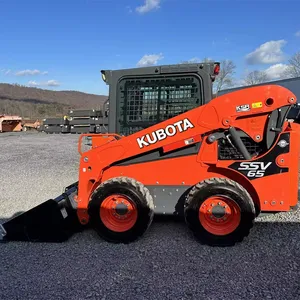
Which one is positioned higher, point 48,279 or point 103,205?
point 103,205

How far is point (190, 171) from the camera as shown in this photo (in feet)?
12.9

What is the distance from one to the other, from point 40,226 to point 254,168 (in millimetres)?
2662

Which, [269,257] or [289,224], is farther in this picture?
[289,224]

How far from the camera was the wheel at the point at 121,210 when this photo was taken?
3834 mm

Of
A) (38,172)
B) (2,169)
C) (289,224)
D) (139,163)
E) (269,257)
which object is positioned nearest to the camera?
(269,257)

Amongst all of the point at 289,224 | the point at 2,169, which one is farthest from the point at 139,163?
the point at 2,169

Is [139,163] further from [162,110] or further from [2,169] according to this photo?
[2,169]

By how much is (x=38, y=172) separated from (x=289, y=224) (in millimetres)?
6504

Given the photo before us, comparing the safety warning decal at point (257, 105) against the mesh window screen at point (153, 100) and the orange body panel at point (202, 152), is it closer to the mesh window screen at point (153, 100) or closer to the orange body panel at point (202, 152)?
the orange body panel at point (202, 152)

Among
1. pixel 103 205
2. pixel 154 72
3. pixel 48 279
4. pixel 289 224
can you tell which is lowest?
pixel 48 279

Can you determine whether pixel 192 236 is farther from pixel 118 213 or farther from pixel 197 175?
pixel 118 213

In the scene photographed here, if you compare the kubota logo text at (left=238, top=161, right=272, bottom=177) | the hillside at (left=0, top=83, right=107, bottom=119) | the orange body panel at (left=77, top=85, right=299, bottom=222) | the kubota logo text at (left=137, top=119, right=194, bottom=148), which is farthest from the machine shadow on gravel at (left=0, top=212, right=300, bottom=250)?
the hillside at (left=0, top=83, right=107, bottom=119)

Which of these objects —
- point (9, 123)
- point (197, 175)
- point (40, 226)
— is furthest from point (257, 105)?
point (9, 123)

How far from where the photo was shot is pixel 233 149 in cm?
385
